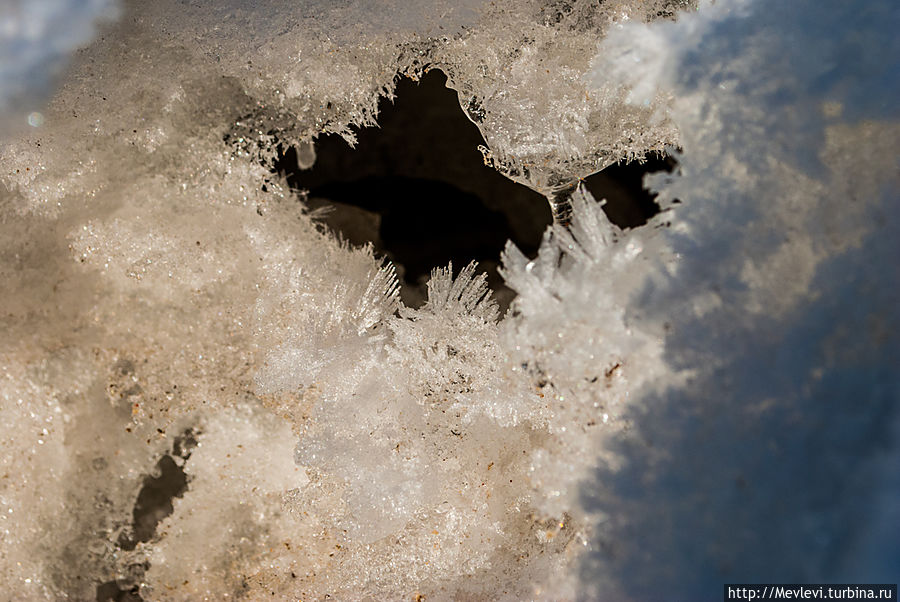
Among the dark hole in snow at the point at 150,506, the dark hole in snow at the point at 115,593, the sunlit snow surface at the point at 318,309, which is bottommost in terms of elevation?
the dark hole in snow at the point at 115,593

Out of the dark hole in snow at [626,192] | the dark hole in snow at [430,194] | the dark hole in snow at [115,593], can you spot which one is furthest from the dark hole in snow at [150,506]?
the dark hole in snow at [626,192]

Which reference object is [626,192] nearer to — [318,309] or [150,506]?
[318,309]

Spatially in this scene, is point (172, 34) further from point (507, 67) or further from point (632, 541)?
point (632, 541)

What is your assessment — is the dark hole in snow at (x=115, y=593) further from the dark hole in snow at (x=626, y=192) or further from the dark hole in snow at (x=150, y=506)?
the dark hole in snow at (x=626, y=192)

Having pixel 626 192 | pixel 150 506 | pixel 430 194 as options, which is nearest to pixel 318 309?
pixel 430 194

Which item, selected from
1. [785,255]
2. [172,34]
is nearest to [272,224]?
[172,34]
